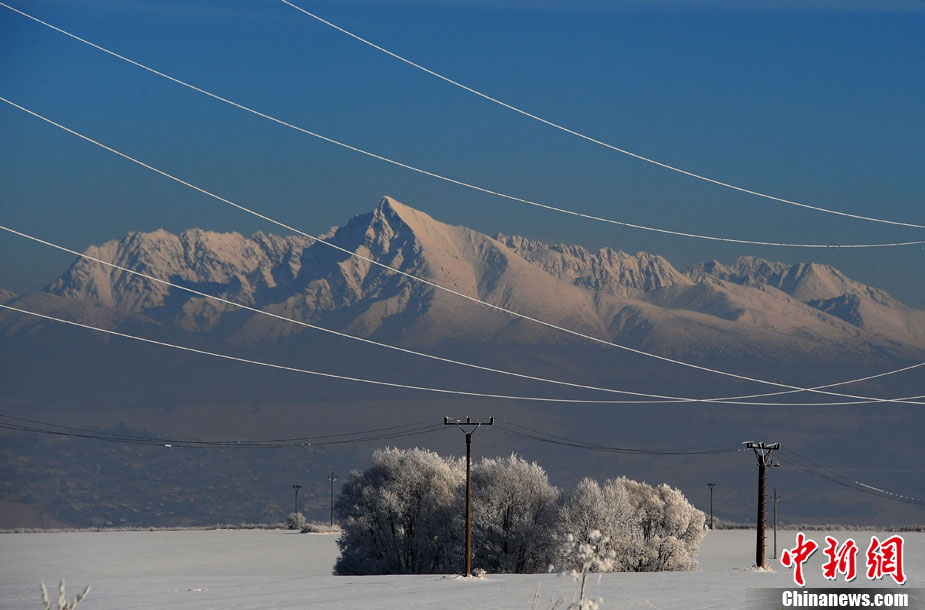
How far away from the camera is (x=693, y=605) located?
42.7 m

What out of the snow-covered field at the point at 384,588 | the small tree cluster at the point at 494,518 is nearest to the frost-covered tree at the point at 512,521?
the small tree cluster at the point at 494,518

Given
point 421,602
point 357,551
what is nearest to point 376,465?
point 357,551

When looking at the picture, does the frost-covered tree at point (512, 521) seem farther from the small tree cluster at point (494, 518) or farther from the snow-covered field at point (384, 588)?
the snow-covered field at point (384, 588)

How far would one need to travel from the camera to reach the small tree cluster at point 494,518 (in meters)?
83.9

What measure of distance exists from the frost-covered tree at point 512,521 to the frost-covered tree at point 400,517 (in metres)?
3.34

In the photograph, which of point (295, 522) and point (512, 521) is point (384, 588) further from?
point (295, 522)

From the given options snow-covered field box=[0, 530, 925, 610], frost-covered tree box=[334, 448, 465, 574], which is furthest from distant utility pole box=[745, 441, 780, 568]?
frost-covered tree box=[334, 448, 465, 574]

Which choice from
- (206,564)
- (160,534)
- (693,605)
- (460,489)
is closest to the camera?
(693,605)

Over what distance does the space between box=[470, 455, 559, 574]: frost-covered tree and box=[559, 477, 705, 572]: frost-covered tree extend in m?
2.50

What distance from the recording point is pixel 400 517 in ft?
302

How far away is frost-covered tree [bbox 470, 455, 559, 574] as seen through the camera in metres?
85.8

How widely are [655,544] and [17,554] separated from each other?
5254 cm

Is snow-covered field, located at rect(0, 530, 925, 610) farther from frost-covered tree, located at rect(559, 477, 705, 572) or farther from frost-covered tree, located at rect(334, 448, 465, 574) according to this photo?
frost-covered tree, located at rect(559, 477, 705, 572)

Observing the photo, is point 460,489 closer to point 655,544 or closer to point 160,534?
point 655,544
